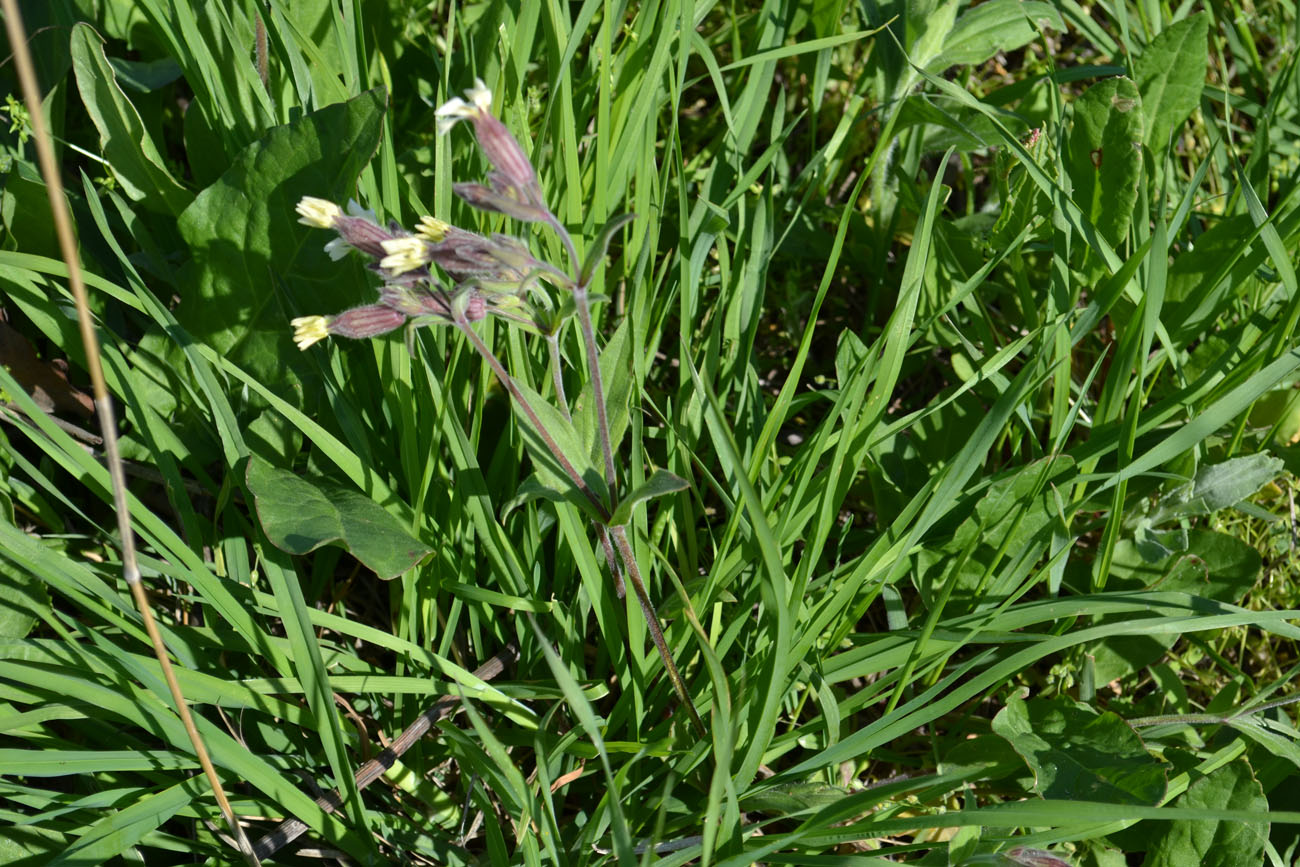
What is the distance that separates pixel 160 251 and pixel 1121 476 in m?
2.03

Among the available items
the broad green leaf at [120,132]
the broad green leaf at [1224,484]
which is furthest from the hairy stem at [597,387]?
the broad green leaf at [1224,484]

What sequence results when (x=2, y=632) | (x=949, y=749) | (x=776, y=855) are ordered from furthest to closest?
(x=949, y=749) → (x=2, y=632) → (x=776, y=855)

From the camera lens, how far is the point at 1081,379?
2.48 metres

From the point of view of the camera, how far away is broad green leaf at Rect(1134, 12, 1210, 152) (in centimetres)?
215

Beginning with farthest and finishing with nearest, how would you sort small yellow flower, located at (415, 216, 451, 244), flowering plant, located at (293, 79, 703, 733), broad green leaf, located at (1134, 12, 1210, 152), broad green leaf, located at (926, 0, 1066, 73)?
broad green leaf, located at (926, 0, 1066, 73) < broad green leaf, located at (1134, 12, 1210, 152) < small yellow flower, located at (415, 216, 451, 244) < flowering plant, located at (293, 79, 703, 733)

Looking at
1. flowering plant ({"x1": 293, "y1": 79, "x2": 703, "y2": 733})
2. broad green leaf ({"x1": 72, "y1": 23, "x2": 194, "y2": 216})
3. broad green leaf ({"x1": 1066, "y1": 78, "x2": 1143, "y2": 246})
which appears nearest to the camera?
flowering plant ({"x1": 293, "y1": 79, "x2": 703, "y2": 733})

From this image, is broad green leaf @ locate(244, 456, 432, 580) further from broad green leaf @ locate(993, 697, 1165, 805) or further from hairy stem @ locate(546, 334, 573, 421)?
broad green leaf @ locate(993, 697, 1165, 805)

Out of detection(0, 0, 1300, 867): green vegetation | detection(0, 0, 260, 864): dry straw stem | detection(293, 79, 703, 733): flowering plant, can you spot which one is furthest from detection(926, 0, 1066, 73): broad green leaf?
detection(0, 0, 260, 864): dry straw stem

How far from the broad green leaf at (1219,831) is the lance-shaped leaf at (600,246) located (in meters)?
1.40

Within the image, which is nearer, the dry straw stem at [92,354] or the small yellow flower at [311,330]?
the dry straw stem at [92,354]

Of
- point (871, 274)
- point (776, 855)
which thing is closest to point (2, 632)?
point (776, 855)

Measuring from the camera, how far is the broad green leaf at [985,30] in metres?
2.34

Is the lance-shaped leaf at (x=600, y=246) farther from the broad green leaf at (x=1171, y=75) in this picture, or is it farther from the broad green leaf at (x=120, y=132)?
the broad green leaf at (x=1171, y=75)

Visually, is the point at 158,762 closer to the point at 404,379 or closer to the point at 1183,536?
the point at 404,379
